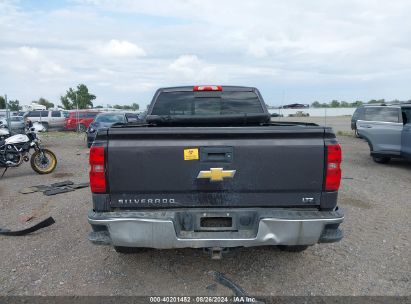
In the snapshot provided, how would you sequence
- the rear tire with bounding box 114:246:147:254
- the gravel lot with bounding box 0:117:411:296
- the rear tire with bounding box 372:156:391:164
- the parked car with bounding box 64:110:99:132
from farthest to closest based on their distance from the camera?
1. the parked car with bounding box 64:110:99:132
2. the rear tire with bounding box 372:156:391:164
3. the rear tire with bounding box 114:246:147:254
4. the gravel lot with bounding box 0:117:411:296

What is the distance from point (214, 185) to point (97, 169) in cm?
100

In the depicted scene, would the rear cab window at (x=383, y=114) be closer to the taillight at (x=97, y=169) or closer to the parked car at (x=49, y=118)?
the taillight at (x=97, y=169)

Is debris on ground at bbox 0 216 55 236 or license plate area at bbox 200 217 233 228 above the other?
license plate area at bbox 200 217 233 228

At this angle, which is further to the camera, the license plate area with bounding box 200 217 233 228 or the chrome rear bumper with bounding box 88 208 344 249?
the license plate area with bounding box 200 217 233 228

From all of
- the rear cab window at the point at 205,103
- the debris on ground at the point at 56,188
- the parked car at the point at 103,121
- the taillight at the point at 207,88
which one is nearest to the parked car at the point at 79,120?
the parked car at the point at 103,121

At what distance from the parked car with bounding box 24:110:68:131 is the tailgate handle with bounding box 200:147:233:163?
25.4 meters

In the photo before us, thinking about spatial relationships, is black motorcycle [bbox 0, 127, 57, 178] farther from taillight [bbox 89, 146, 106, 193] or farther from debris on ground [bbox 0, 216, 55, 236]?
taillight [bbox 89, 146, 106, 193]

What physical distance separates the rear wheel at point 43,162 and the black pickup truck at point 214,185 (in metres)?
6.88

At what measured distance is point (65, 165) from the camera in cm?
1071

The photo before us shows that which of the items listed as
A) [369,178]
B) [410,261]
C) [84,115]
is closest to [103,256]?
[410,261]

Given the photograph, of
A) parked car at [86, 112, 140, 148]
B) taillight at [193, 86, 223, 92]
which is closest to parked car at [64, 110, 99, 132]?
parked car at [86, 112, 140, 148]

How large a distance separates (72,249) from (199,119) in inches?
86.0

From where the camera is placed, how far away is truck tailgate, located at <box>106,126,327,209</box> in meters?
3.11

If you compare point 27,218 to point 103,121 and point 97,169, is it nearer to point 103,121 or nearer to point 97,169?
point 97,169
